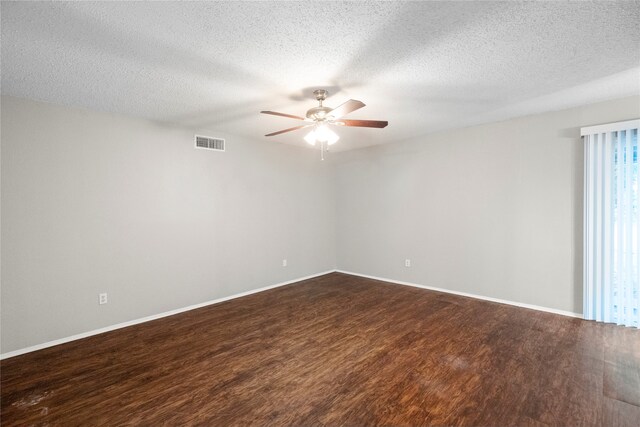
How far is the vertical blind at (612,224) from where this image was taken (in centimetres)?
315

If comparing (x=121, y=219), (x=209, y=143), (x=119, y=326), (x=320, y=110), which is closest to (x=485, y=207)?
(x=320, y=110)

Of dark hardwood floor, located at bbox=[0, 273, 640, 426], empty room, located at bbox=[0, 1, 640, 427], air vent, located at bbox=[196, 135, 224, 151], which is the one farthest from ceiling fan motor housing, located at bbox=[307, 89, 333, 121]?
dark hardwood floor, located at bbox=[0, 273, 640, 426]

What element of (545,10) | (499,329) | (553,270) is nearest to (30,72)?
(545,10)

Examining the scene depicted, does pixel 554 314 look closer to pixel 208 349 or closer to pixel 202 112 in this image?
pixel 208 349

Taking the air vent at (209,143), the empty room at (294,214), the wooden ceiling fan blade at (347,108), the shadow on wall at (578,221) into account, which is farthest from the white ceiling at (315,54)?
the air vent at (209,143)

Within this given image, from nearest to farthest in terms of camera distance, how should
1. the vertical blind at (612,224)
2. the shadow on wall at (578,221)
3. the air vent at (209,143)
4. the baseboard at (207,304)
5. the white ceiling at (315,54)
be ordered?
the white ceiling at (315,54) < the baseboard at (207,304) < the vertical blind at (612,224) < the shadow on wall at (578,221) < the air vent at (209,143)

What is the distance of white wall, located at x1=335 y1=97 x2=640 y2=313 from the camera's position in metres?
3.57

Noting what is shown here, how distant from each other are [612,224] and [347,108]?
11.0 feet

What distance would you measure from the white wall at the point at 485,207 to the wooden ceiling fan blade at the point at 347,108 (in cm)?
268

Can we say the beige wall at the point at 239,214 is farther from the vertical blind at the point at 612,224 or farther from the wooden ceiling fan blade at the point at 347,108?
the wooden ceiling fan blade at the point at 347,108

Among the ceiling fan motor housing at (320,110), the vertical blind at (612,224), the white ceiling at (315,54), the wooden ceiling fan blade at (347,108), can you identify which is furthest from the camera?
the vertical blind at (612,224)

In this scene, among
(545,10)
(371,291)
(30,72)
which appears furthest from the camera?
(371,291)

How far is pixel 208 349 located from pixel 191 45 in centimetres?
272

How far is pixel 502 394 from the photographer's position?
6.93 feet
